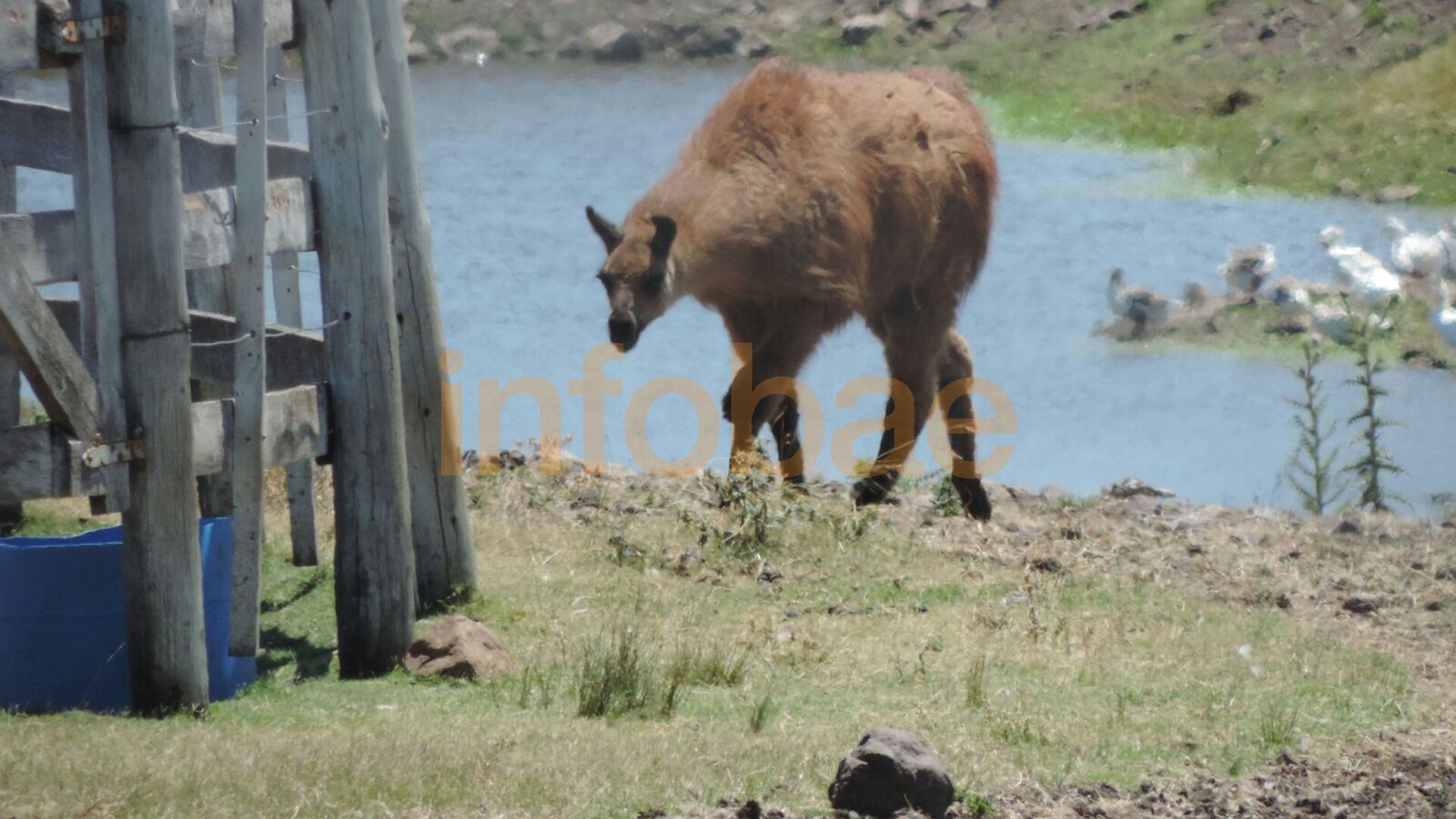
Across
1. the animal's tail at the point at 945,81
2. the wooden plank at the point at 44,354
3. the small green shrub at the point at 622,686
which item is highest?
the animal's tail at the point at 945,81

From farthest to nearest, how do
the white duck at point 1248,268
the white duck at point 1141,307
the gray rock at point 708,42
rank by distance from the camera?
the gray rock at point 708,42
the white duck at point 1141,307
the white duck at point 1248,268

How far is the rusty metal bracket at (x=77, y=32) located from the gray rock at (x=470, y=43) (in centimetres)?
1094

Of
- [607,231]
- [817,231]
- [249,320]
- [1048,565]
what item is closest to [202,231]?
[249,320]

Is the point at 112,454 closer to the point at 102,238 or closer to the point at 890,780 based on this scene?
the point at 102,238

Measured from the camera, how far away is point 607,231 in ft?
32.4

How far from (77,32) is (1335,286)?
1161 centimetres

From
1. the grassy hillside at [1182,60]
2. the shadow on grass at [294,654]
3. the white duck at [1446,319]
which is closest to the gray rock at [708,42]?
the grassy hillside at [1182,60]

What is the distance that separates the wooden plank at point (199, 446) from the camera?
5.77 metres

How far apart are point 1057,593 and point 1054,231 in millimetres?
6876

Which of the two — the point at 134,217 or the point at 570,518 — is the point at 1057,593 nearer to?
the point at 570,518

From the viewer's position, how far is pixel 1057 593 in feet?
29.7

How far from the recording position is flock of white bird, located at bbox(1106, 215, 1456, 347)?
14.1 m

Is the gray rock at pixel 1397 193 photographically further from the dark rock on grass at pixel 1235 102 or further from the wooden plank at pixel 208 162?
the wooden plank at pixel 208 162

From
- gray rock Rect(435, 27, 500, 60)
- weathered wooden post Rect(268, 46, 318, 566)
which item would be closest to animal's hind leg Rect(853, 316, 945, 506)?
weathered wooden post Rect(268, 46, 318, 566)
